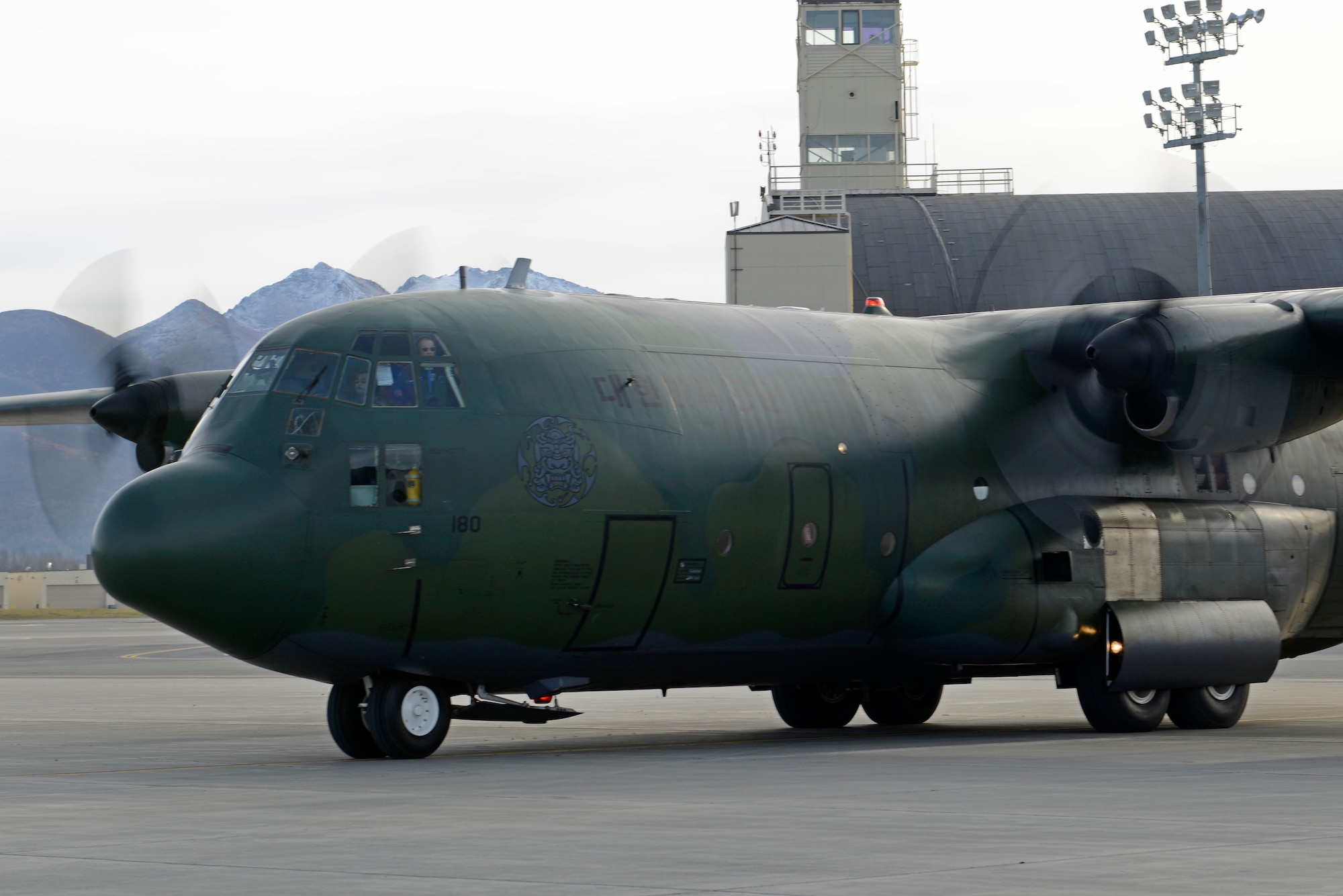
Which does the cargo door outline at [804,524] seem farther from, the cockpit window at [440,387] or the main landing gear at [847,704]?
the cockpit window at [440,387]

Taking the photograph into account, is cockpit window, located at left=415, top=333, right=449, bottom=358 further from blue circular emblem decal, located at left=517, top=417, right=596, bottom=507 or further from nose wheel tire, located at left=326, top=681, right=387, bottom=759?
nose wheel tire, located at left=326, top=681, right=387, bottom=759

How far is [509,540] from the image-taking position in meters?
16.5

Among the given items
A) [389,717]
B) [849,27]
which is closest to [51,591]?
[849,27]

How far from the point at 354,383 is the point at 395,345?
0.60 metres

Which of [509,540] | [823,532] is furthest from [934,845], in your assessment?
[823,532]

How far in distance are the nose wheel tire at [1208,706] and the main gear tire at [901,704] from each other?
10.1ft

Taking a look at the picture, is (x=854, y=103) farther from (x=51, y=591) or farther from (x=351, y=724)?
(x=51, y=591)

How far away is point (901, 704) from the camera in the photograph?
2256 centimetres

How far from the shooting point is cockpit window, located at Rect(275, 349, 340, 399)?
1630 centimetres

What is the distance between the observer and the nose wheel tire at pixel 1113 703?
20016mm

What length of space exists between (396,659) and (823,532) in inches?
200

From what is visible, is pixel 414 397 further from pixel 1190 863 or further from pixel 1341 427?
pixel 1341 427

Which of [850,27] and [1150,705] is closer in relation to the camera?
[1150,705]

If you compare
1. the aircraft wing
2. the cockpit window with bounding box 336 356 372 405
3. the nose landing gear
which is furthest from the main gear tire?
the aircraft wing
